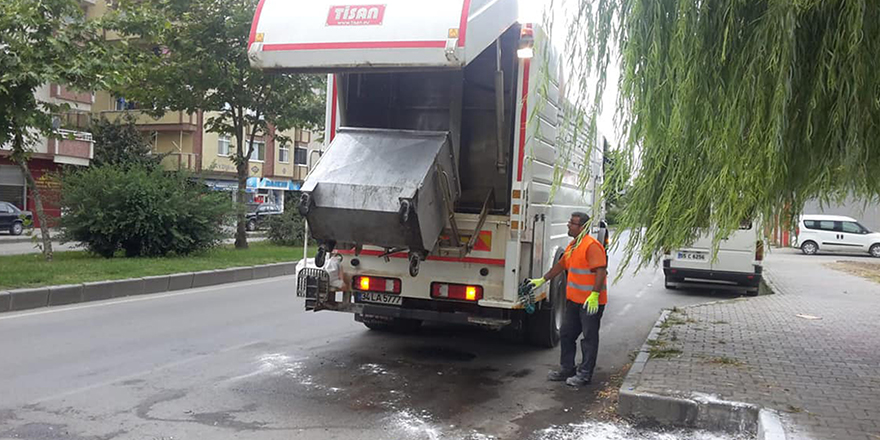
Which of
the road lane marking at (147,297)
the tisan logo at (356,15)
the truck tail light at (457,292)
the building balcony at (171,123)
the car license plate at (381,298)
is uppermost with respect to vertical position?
the building balcony at (171,123)

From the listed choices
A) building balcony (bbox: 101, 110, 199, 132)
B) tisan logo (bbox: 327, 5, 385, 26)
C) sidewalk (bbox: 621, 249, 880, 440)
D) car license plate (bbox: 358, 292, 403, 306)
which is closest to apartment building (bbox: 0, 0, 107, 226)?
building balcony (bbox: 101, 110, 199, 132)

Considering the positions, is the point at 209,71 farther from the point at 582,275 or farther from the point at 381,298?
the point at 582,275

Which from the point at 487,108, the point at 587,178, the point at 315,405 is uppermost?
the point at 487,108

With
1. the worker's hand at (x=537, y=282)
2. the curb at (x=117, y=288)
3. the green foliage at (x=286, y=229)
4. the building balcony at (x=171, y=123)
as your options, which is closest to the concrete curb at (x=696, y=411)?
the worker's hand at (x=537, y=282)

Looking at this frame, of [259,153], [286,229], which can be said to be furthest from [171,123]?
[286,229]

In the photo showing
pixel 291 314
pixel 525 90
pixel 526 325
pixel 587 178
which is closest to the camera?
pixel 587 178

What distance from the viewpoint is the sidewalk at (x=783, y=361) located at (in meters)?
5.24

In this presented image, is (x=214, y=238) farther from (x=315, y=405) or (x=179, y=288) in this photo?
(x=315, y=405)

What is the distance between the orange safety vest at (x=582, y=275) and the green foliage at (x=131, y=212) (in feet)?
36.1

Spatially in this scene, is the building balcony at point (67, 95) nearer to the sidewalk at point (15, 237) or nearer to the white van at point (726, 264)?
the sidewalk at point (15, 237)

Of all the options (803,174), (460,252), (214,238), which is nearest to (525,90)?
(460,252)

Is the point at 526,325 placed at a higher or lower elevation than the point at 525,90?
lower

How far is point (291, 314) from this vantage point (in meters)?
10.1

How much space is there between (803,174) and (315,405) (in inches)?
152
